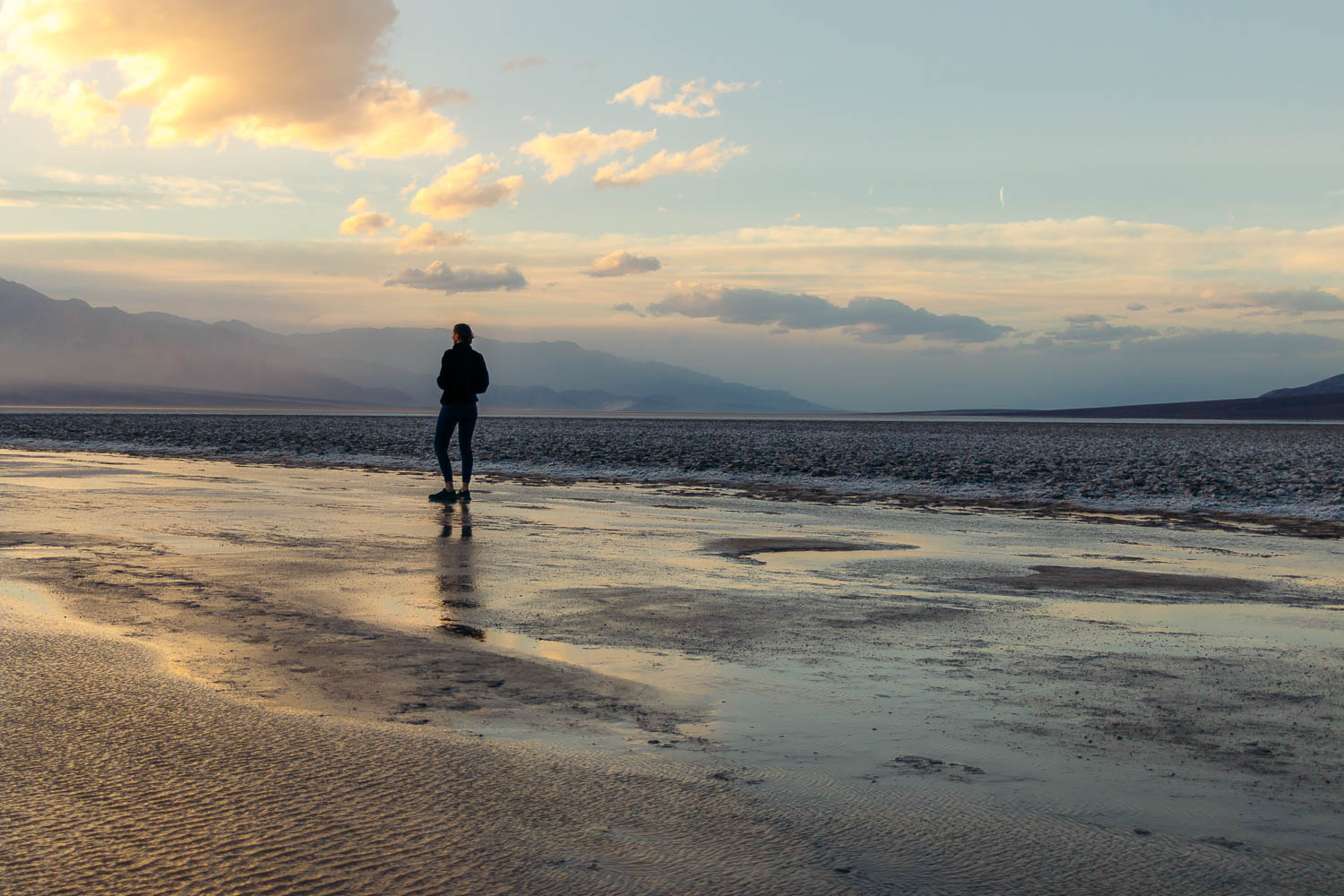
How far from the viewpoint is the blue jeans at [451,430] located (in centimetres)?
1470

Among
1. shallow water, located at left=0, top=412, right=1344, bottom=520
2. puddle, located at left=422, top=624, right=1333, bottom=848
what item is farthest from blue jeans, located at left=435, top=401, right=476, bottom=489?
puddle, located at left=422, top=624, right=1333, bottom=848

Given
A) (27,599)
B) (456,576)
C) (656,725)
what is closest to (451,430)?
(456,576)

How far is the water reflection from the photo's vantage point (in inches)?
240

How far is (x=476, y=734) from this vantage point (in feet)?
13.1

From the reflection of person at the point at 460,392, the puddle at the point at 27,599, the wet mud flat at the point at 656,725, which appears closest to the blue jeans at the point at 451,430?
the reflection of person at the point at 460,392

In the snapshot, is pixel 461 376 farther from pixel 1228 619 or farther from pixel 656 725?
pixel 656 725

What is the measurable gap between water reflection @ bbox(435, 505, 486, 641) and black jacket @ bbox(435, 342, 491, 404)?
318 cm

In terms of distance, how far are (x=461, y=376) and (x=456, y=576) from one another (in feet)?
24.2

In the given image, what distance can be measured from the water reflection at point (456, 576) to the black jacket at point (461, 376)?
10.4ft

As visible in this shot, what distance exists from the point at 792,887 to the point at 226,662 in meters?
3.22

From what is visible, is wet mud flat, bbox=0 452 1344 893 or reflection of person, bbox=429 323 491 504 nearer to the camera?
wet mud flat, bbox=0 452 1344 893

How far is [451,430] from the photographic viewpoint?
14664mm

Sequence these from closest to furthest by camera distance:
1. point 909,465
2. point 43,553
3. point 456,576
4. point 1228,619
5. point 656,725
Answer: point 656,725
point 1228,619
point 456,576
point 43,553
point 909,465

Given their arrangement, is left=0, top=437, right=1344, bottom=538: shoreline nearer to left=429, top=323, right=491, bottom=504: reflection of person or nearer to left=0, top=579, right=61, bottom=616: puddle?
left=429, top=323, right=491, bottom=504: reflection of person
